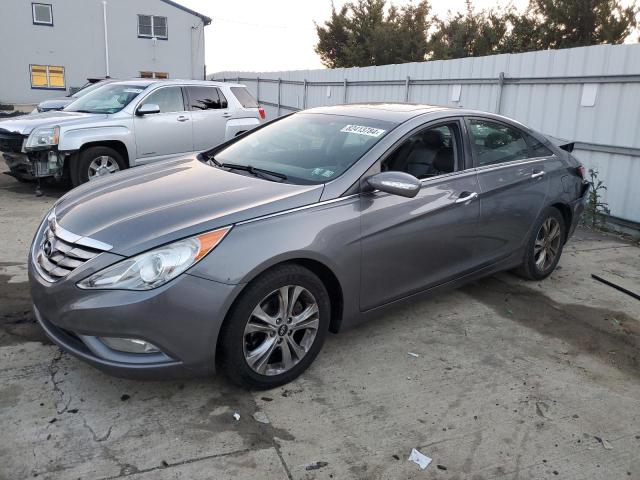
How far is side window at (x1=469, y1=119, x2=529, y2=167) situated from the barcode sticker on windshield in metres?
0.90

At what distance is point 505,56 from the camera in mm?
8781

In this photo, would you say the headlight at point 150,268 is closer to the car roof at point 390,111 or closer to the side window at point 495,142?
the car roof at point 390,111

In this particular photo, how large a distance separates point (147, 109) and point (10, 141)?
6.19 ft

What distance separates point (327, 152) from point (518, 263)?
2152 mm

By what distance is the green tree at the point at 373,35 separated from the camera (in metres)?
35.0

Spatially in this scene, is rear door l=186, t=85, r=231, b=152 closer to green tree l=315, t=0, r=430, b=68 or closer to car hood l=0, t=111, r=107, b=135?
car hood l=0, t=111, r=107, b=135

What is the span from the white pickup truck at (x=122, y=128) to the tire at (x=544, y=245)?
5.72 meters

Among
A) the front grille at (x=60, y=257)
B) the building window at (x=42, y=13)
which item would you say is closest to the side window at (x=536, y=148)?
the front grille at (x=60, y=257)

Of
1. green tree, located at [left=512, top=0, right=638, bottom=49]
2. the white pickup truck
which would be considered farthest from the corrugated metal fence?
green tree, located at [left=512, top=0, right=638, bottom=49]

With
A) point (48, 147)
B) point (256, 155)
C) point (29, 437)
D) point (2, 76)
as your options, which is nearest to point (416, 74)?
point (48, 147)

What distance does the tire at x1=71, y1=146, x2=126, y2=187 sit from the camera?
25.4 feet

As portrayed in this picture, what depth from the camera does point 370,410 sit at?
3.12 metres

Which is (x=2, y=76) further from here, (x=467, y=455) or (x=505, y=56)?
(x=467, y=455)

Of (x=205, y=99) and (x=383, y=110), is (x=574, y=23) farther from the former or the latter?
(x=383, y=110)
